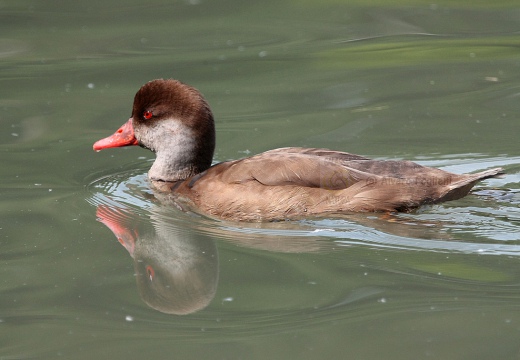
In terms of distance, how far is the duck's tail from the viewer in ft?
23.9

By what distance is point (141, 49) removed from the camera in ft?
40.6

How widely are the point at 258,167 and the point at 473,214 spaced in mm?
1717

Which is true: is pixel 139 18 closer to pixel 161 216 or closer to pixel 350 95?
pixel 350 95

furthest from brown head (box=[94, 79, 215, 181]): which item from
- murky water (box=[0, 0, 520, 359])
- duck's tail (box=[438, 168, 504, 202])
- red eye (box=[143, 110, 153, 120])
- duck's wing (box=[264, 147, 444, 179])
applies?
duck's tail (box=[438, 168, 504, 202])

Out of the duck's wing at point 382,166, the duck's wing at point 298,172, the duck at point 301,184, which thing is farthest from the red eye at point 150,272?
the duck's wing at point 382,166

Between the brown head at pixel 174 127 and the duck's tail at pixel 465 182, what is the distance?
6.94 feet

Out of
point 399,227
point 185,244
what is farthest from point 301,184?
point 185,244

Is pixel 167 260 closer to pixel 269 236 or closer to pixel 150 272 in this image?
pixel 150 272

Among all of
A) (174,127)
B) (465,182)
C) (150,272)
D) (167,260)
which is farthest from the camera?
(174,127)

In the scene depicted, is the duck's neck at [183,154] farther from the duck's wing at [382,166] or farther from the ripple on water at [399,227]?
the duck's wing at [382,166]

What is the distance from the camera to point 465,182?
7348 mm

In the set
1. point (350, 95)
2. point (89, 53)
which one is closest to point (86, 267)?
point (350, 95)

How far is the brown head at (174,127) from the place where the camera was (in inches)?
325

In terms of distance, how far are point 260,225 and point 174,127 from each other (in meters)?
1.37
